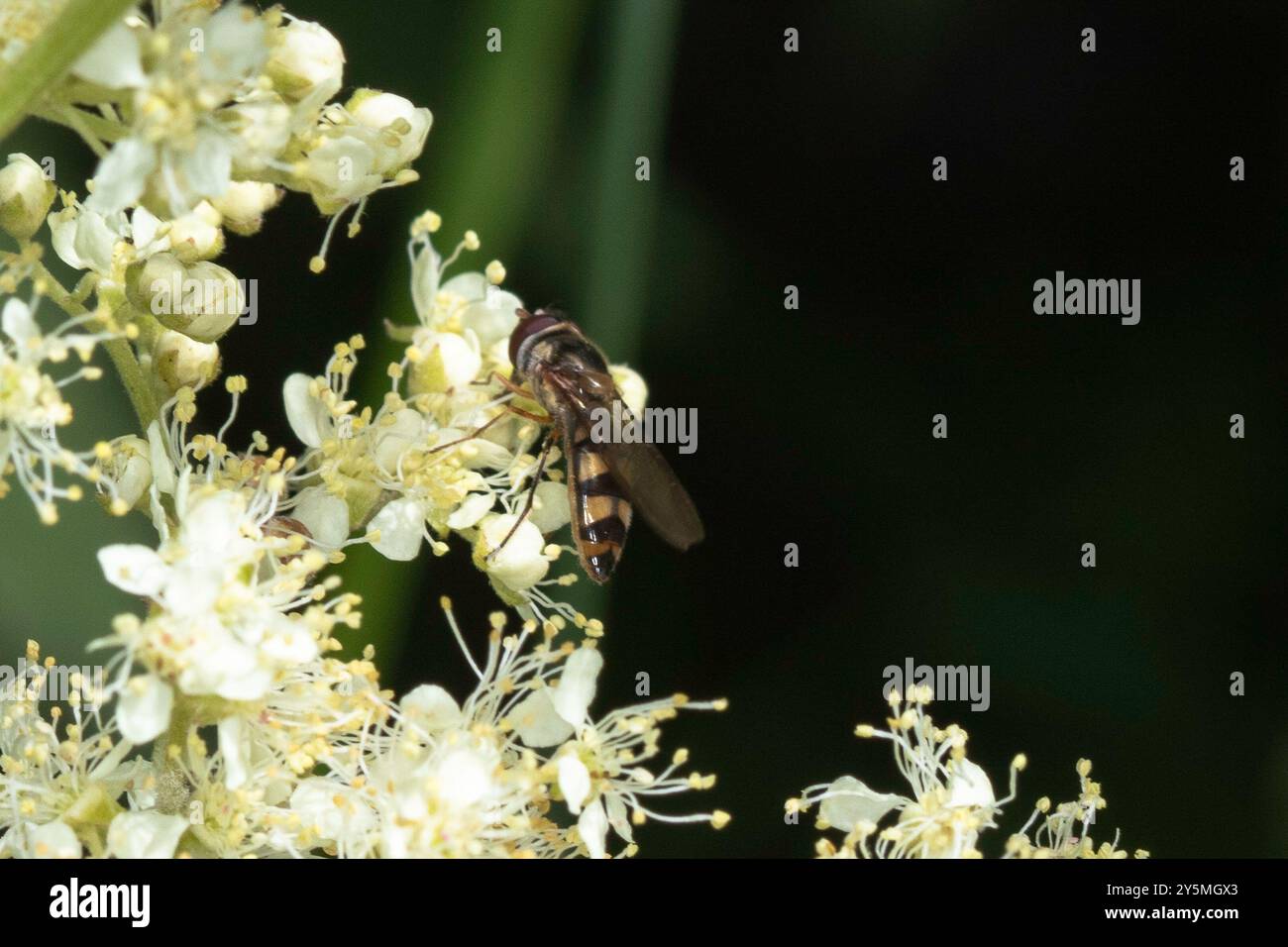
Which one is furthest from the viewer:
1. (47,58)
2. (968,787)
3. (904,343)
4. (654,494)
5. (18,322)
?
(904,343)

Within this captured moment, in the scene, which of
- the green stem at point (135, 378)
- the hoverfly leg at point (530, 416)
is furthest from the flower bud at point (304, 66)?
the hoverfly leg at point (530, 416)

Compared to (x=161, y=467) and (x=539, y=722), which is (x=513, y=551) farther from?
(x=161, y=467)

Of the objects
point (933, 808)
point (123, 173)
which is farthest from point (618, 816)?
point (123, 173)

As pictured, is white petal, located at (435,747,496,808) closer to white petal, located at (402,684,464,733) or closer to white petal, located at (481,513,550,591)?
white petal, located at (402,684,464,733)

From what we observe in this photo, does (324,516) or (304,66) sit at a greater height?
(304,66)

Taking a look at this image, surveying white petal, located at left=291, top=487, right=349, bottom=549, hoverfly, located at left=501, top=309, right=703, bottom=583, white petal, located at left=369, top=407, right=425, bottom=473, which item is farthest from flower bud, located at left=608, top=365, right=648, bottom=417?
white petal, located at left=291, top=487, right=349, bottom=549

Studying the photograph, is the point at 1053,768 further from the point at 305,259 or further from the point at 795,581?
the point at 305,259

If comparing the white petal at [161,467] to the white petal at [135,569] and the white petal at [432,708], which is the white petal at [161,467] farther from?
the white petal at [432,708]

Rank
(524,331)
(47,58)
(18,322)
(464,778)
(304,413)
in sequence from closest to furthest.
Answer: (47,58), (18,322), (464,778), (304,413), (524,331)
